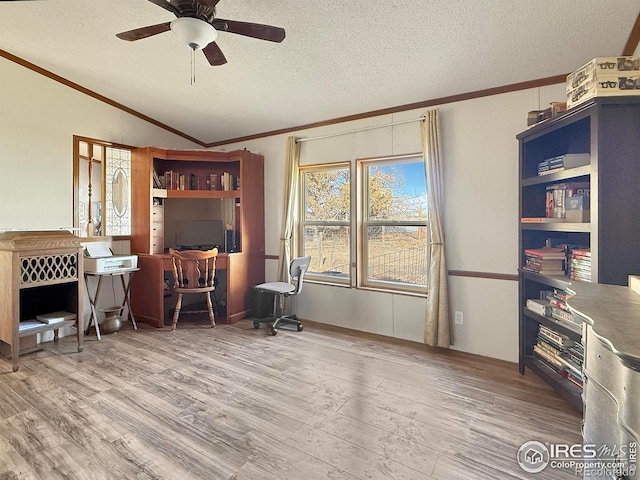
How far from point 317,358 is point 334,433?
1.12 metres

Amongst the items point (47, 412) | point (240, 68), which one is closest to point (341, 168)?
point (240, 68)

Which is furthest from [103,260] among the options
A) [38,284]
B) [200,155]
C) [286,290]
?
[286,290]

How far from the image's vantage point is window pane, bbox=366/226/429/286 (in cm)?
351

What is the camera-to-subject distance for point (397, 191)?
143 inches

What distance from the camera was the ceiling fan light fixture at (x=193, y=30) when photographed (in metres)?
1.81

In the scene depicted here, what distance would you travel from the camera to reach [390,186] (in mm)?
3678

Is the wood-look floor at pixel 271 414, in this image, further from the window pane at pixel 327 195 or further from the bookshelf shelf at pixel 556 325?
the window pane at pixel 327 195

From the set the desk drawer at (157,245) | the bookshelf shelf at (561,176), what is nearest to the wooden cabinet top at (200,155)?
the desk drawer at (157,245)

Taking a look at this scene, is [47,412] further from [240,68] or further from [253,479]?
[240,68]

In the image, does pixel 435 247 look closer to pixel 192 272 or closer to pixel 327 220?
pixel 327 220

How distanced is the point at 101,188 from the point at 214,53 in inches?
109

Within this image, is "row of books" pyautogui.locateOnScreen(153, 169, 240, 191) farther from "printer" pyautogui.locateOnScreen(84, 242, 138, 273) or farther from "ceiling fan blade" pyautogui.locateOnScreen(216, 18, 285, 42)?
"ceiling fan blade" pyautogui.locateOnScreen(216, 18, 285, 42)

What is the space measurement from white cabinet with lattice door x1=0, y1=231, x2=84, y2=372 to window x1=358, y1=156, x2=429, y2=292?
3083 millimetres

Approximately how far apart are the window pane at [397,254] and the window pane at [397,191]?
0.53 ft
